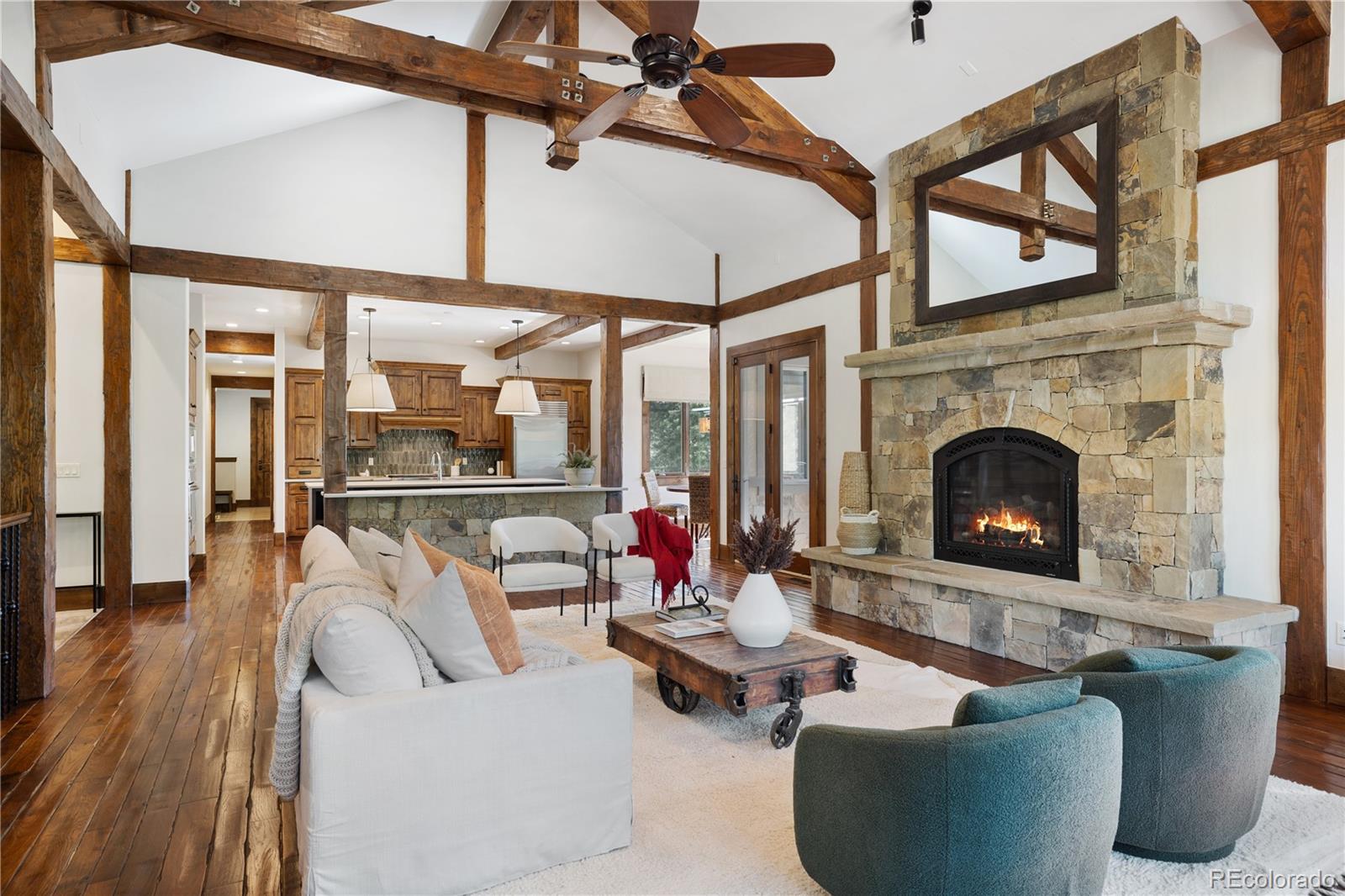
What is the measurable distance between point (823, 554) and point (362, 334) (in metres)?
7.67

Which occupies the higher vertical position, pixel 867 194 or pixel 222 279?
pixel 867 194

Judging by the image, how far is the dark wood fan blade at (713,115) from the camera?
355 centimetres

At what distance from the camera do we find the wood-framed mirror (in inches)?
168

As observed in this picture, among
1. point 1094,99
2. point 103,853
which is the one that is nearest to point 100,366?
point 103,853

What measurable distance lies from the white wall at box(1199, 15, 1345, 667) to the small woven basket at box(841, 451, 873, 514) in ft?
7.44

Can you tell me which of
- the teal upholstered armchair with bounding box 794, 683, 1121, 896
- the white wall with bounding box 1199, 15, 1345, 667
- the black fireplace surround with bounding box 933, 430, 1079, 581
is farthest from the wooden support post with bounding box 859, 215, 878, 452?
the teal upholstered armchair with bounding box 794, 683, 1121, 896

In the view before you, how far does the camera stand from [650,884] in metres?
2.12

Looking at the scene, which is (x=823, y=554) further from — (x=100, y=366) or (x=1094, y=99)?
(x=100, y=366)

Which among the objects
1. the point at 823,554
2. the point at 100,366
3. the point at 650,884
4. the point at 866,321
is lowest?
the point at 650,884

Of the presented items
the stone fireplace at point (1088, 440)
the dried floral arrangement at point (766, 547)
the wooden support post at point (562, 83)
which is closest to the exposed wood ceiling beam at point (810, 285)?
the stone fireplace at point (1088, 440)

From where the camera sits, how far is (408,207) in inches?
265

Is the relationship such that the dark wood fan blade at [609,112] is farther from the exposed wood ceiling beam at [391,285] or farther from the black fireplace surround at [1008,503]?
the exposed wood ceiling beam at [391,285]

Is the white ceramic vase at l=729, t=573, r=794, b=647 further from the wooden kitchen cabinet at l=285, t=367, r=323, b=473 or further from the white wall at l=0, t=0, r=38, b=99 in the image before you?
the wooden kitchen cabinet at l=285, t=367, r=323, b=473

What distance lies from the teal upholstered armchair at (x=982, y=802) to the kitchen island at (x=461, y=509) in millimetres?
4837
